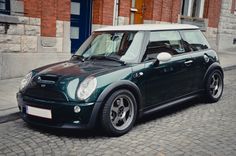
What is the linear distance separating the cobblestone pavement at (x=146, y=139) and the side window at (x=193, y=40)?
138cm

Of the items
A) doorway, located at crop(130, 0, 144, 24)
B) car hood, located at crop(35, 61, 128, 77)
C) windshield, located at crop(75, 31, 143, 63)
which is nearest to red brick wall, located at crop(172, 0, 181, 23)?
doorway, located at crop(130, 0, 144, 24)

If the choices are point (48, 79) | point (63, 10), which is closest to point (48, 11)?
point (63, 10)

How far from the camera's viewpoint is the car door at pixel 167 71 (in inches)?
213

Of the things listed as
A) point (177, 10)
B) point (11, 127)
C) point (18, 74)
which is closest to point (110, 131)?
point (11, 127)

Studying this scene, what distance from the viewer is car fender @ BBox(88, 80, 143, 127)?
15.0 feet

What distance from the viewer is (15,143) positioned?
4.55 metres

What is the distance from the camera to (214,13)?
18.0 m

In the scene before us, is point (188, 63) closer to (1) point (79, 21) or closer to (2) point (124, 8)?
(1) point (79, 21)

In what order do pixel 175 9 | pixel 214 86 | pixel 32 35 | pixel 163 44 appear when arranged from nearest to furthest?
pixel 163 44
pixel 214 86
pixel 32 35
pixel 175 9

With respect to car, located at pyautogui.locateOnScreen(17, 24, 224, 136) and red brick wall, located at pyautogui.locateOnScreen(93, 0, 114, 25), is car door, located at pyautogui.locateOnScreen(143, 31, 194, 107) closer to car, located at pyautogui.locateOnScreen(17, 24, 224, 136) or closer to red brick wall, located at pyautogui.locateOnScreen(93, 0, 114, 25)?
car, located at pyautogui.locateOnScreen(17, 24, 224, 136)

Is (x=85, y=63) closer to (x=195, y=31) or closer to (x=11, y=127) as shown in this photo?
(x=11, y=127)

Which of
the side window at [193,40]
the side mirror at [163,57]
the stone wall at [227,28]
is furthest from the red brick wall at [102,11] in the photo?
the stone wall at [227,28]

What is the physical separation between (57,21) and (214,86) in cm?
491

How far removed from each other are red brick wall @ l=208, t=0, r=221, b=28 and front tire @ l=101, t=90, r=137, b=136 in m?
14.0
